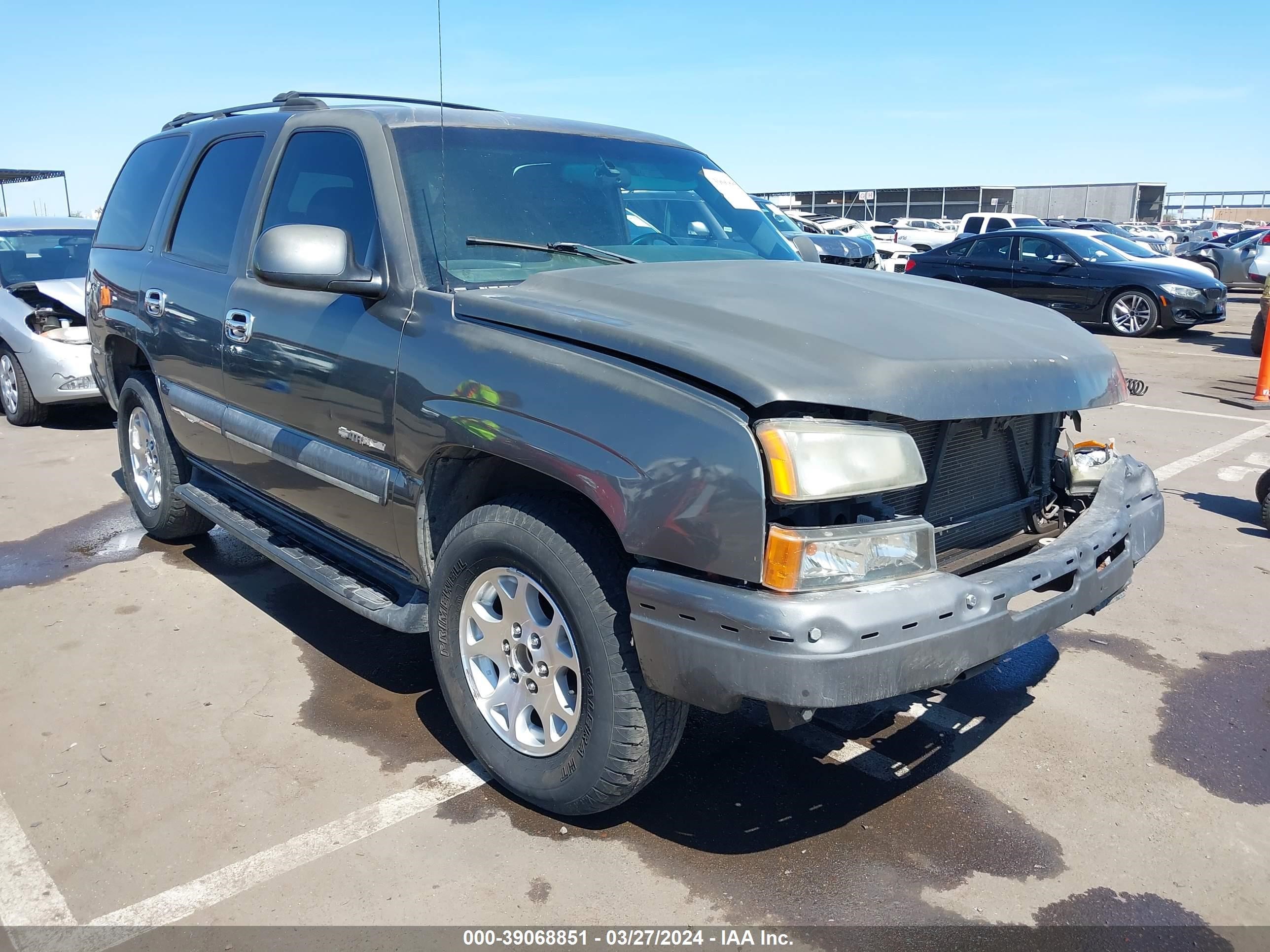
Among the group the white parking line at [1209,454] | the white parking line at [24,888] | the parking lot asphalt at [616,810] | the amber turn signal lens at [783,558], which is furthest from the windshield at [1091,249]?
the white parking line at [24,888]

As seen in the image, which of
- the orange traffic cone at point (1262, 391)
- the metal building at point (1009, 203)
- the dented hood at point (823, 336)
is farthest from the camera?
the metal building at point (1009, 203)

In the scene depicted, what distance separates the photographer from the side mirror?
9.71 feet

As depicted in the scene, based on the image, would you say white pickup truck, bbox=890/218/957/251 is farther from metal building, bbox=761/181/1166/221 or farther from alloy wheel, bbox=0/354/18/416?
alloy wheel, bbox=0/354/18/416

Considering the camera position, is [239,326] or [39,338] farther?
[39,338]

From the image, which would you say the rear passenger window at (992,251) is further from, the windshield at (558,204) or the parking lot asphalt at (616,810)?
the windshield at (558,204)

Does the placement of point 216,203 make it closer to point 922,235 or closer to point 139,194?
point 139,194

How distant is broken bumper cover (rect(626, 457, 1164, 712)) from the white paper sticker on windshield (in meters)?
2.10

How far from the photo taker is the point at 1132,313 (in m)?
14.1

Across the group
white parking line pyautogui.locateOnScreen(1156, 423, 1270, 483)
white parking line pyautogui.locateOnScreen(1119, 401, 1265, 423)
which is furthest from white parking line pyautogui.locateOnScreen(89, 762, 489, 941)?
white parking line pyautogui.locateOnScreen(1119, 401, 1265, 423)

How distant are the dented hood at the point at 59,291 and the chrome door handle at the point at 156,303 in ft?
13.8

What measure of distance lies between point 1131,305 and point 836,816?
13.4 meters

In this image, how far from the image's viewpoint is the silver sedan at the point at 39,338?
795 cm

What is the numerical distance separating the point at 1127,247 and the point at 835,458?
1494cm

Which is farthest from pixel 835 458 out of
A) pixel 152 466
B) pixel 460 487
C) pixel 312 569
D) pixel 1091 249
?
pixel 1091 249
